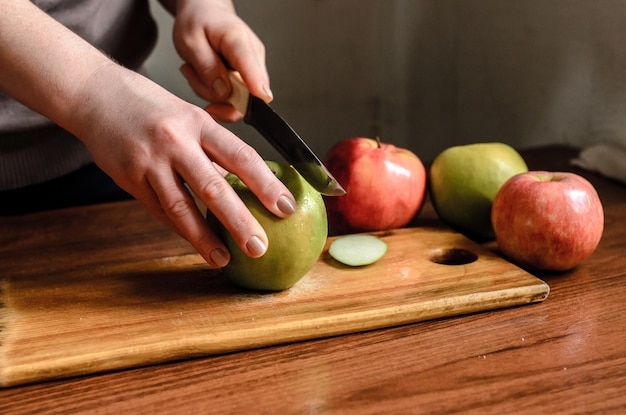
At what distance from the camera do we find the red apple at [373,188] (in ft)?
3.22

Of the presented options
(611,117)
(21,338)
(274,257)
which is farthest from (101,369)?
(611,117)

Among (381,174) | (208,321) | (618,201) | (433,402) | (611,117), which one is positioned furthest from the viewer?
(611,117)

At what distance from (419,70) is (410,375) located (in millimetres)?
1521

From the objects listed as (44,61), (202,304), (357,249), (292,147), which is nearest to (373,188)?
(357,249)

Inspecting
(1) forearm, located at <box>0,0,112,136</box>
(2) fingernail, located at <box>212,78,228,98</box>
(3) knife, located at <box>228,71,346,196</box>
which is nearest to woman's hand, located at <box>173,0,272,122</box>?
(2) fingernail, located at <box>212,78,228,98</box>

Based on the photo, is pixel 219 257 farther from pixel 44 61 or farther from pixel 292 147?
pixel 44 61

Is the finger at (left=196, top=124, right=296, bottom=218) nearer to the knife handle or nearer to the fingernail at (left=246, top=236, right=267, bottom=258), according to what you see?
the fingernail at (left=246, top=236, right=267, bottom=258)

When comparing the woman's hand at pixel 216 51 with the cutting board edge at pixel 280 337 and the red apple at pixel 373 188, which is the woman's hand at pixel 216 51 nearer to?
the red apple at pixel 373 188

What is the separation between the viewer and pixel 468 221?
1.01 metres

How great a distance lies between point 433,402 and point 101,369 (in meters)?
0.32

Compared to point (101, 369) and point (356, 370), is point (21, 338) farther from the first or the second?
point (356, 370)

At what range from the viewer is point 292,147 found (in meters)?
0.78

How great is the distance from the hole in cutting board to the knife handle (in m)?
0.33

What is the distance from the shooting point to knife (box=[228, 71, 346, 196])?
2.44 feet
